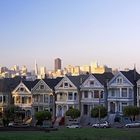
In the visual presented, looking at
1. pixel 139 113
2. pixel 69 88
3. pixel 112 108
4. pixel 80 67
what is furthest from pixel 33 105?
pixel 80 67

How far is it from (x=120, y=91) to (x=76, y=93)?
9.33 m

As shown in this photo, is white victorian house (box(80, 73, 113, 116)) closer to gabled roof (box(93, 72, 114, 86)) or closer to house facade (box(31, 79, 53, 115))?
gabled roof (box(93, 72, 114, 86))

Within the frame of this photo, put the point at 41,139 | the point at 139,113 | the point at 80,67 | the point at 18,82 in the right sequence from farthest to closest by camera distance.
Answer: the point at 80,67, the point at 18,82, the point at 139,113, the point at 41,139

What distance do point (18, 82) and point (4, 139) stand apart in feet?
200

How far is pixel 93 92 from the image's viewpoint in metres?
87.9

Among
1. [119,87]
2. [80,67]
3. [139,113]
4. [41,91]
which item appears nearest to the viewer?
[139,113]

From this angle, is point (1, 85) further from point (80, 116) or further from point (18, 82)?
point (80, 116)

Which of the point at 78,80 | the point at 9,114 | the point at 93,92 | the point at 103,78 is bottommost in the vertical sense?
the point at 9,114

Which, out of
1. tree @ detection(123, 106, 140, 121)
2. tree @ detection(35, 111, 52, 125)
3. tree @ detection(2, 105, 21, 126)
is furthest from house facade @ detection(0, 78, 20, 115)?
tree @ detection(123, 106, 140, 121)

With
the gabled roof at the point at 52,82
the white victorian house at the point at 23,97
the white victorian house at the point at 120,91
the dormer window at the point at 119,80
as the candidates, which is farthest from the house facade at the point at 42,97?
the dormer window at the point at 119,80

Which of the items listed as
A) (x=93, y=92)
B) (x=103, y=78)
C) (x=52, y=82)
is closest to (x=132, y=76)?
(x=103, y=78)

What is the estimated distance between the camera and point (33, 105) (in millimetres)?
94375

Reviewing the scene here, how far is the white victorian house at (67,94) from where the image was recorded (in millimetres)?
89688

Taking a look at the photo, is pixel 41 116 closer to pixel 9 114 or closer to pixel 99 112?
pixel 9 114
